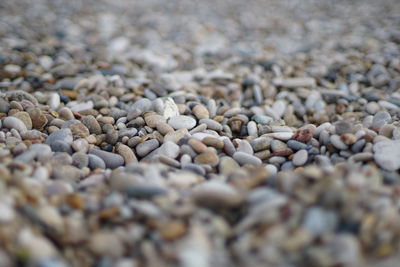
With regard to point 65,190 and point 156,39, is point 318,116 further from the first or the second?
Answer: point 156,39

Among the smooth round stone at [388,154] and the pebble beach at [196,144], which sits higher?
the smooth round stone at [388,154]

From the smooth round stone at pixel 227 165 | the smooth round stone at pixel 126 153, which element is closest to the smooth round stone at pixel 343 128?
the smooth round stone at pixel 227 165

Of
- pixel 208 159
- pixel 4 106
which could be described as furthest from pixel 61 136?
pixel 208 159

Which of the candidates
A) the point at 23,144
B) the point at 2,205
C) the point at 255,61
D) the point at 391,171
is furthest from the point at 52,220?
the point at 255,61

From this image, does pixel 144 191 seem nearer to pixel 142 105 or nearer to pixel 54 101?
pixel 142 105

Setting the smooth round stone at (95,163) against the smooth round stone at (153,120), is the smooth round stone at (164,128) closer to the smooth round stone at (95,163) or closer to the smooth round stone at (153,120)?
the smooth round stone at (153,120)
